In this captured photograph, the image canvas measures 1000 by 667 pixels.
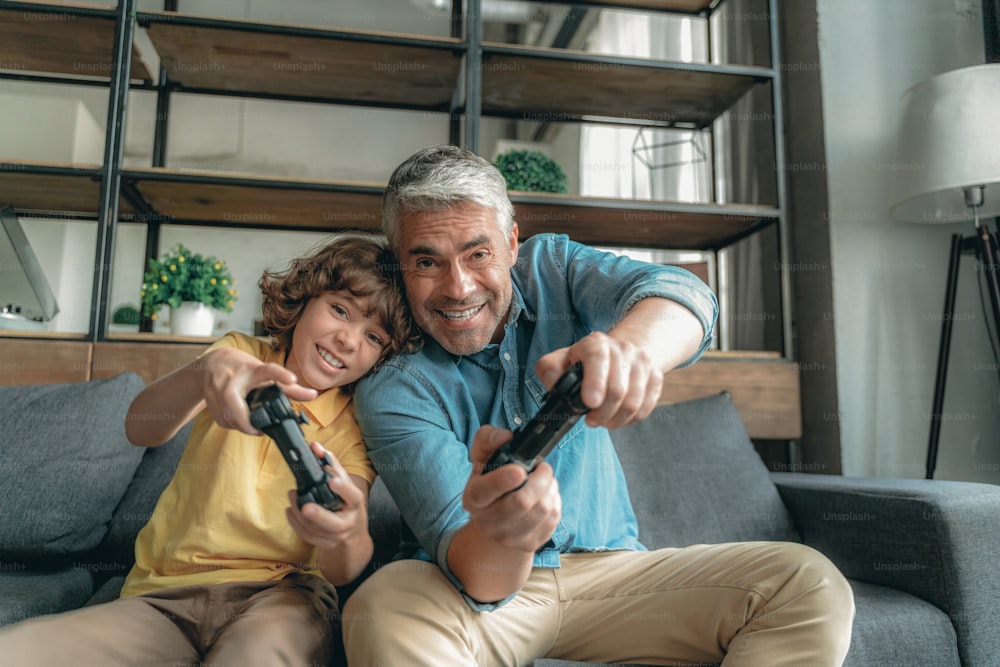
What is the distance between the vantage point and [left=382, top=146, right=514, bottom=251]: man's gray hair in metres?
1.10

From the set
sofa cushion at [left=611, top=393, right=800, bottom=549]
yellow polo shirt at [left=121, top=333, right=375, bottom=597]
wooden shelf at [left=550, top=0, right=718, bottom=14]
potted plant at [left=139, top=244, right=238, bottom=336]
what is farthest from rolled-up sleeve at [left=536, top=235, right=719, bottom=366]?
wooden shelf at [left=550, top=0, right=718, bottom=14]

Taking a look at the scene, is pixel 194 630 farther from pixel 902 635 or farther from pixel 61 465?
pixel 902 635

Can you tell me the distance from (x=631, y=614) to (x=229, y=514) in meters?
0.60

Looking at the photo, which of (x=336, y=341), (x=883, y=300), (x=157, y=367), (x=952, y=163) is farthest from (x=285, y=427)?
(x=883, y=300)

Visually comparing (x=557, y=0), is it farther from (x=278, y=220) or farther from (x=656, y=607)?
(x=656, y=607)

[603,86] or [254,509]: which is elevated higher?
[603,86]

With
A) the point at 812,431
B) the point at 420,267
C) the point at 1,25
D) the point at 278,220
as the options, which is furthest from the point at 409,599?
the point at 1,25

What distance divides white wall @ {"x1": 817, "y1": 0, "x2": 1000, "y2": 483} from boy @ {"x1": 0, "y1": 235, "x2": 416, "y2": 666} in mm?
1627

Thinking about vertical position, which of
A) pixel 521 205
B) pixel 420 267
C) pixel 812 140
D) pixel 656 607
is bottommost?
pixel 656 607

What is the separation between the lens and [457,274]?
1095mm

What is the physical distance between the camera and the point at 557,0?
221 cm

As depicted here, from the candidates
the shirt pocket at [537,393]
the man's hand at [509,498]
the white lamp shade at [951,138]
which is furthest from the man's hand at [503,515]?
the white lamp shade at [951,138]

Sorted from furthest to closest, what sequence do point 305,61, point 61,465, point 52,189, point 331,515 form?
point 305,61 < point 52,189 < point 61,465 < point 331,515

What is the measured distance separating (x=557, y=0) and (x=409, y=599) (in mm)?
1913
